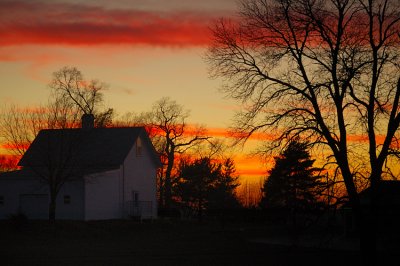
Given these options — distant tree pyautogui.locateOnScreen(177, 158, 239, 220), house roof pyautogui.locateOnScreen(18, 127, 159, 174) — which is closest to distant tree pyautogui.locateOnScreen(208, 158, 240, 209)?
distant tree pyautogui.locateOnScreen(177, 158, 239, 220)

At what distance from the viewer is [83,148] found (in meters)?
60.3

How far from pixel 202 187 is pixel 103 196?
26.3m

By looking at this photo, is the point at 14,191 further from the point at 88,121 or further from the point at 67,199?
the point at 88,121

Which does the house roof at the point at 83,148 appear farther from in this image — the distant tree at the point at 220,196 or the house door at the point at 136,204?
the distant tree at the point at 220,196

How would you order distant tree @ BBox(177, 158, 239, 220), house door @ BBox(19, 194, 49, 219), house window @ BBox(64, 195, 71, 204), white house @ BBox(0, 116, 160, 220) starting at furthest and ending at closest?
distant tree @ BBox(177, 158, 239, 220), house door @ BBox(19, 194, 49, 219), house window @ BBox(64, 195, 71, 204), white house @ BBox(0, 116, 160, 220)

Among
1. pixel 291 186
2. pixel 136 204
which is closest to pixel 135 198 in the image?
pixel 136 204

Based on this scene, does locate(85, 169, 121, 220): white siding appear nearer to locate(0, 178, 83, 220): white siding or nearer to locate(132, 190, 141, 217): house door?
locate(0, 178, 83, 220): white siding

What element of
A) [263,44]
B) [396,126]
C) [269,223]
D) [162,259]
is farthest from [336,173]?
[269,223]

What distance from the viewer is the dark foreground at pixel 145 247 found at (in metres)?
32.4

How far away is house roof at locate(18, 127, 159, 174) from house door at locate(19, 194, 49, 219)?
2918mm

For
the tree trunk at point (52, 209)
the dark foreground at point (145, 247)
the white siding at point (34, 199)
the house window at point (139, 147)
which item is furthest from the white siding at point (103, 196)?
the house window at point (139, 147)

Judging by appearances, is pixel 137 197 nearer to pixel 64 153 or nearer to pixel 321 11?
pixel 64 153

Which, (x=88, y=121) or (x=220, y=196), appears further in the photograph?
(x=220, y=196)

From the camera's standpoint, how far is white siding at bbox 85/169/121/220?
178 feet
